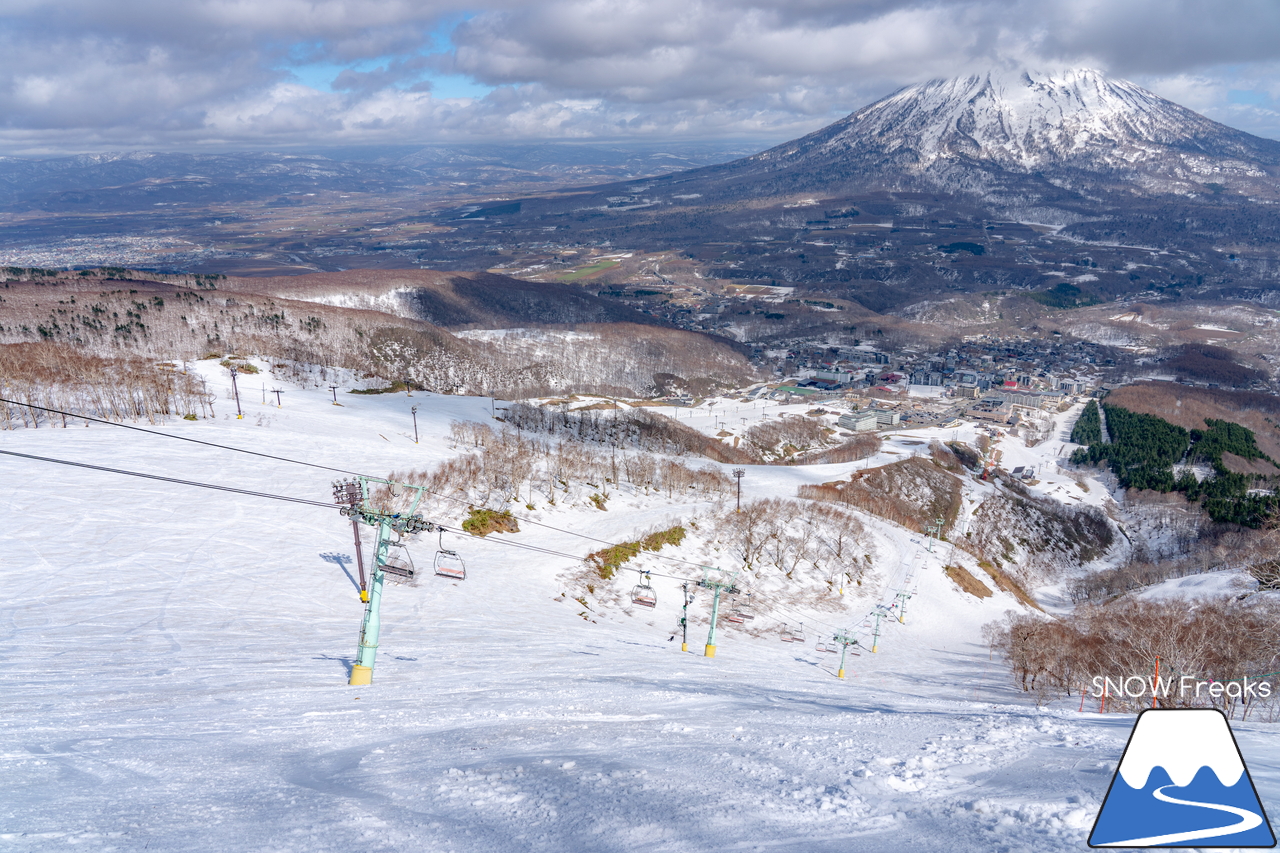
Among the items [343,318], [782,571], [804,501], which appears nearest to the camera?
[782,571]

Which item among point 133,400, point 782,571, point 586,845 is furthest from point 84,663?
point 133,400

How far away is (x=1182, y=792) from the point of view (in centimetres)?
405

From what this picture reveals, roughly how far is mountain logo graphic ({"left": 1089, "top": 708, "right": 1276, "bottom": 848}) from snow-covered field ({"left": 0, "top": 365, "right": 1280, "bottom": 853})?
1.57 meters

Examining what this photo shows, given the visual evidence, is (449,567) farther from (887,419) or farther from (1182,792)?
(887,419)

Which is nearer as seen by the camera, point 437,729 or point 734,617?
point 437,729

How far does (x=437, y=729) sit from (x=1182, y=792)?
9.33 metres

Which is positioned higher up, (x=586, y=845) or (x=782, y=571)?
(x=586, y=845)

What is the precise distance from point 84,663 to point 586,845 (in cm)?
1532

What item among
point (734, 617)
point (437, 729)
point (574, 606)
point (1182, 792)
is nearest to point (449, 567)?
point (574, 606)

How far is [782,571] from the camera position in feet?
137

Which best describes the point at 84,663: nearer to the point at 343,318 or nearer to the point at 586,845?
the point at 586,845

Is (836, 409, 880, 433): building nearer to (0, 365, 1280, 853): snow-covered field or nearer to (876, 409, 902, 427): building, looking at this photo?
(876, 409, 902, 427): building

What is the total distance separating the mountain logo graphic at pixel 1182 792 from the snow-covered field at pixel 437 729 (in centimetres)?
157

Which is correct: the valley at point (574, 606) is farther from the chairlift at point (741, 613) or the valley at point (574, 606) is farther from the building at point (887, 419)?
the building at point (887, 419)
